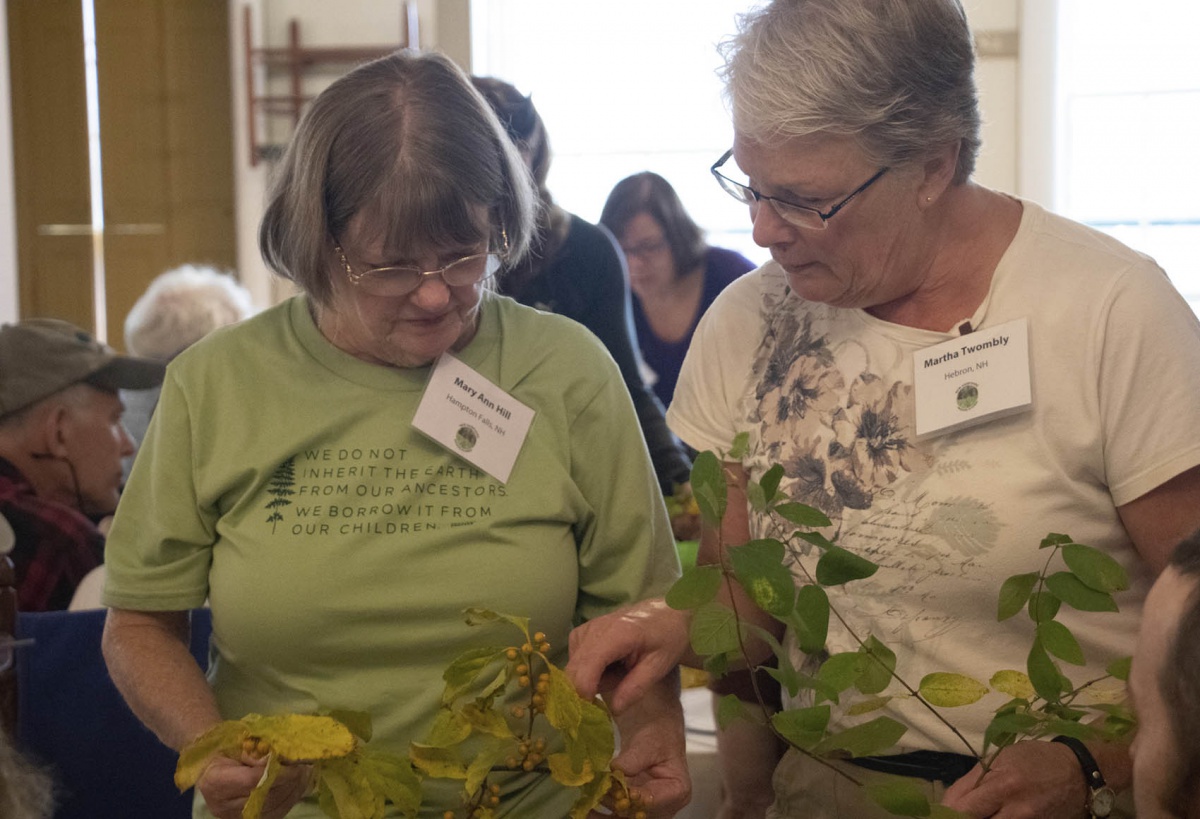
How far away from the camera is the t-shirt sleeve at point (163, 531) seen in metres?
1.30

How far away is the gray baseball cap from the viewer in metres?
2.70

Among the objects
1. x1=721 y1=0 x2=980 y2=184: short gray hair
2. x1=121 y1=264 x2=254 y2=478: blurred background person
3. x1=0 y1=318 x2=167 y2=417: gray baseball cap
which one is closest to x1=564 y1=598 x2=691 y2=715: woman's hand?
x1=721 y1=0 x2=980 y2=184: short gray hair

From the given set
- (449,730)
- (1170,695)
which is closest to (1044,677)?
(1170,695)

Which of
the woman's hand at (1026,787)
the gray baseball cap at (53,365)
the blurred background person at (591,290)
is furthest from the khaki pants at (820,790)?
the gray baseball cap at (53,365)

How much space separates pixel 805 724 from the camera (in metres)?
0.94

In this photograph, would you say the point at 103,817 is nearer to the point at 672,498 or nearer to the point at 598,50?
the point at 672,498

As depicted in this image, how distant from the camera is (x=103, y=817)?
174 cm

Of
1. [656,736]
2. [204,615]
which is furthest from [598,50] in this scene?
[656,736]

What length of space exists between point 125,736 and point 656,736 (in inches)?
34.8

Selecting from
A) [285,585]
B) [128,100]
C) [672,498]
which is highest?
[128,100]

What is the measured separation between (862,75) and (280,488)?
2.41 ft

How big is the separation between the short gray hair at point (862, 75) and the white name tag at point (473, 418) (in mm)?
390

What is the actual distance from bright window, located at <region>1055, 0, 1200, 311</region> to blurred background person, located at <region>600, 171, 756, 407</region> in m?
2.76

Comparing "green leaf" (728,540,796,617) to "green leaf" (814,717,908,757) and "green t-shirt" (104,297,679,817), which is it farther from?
"green t-shirt" (104,297,679,817)
